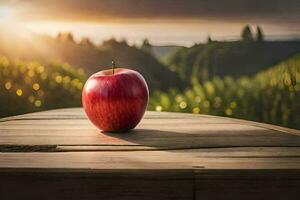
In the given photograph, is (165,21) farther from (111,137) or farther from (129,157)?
(129,157)

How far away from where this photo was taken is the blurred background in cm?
278

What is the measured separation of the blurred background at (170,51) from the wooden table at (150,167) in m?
1.56

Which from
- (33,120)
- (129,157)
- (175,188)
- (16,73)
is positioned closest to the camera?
(175,188)

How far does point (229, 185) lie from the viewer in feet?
2.91

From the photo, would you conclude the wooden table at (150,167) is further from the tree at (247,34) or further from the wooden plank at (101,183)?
the tree at (247,34)

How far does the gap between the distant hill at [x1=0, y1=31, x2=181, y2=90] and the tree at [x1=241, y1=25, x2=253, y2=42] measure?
0.38 metres

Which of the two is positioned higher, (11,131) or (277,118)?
(11,131)

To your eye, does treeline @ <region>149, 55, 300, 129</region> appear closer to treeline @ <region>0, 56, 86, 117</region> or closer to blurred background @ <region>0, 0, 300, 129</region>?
blurred background @ <region>0, 0, 300, 129</region>

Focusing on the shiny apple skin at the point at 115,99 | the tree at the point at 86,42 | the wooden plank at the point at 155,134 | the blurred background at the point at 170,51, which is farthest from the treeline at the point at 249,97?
the shiny apple skin at the point at 115,99

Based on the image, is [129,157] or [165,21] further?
[165,21]

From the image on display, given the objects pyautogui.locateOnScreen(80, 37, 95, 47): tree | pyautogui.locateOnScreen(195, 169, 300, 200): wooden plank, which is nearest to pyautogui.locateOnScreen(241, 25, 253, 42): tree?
pyautogui.locateOnScreen(80, 37, 95, 47): tree

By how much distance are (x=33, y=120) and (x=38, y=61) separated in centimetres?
129

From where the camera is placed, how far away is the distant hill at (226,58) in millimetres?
2803

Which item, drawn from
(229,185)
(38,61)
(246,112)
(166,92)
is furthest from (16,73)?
(229,185)
